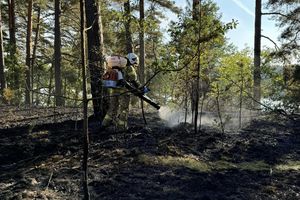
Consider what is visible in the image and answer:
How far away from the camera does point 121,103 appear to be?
9141 millimetres

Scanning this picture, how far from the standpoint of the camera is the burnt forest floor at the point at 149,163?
18.7 feet

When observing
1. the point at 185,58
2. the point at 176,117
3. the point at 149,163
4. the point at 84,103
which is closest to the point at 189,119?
the point at 176,117

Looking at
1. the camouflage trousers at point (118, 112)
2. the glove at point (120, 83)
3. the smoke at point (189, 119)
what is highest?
the glove at point (120, 83)

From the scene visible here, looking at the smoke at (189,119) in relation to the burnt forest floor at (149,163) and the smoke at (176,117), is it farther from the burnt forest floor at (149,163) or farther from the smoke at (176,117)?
the burnt forest floor at (149,163)

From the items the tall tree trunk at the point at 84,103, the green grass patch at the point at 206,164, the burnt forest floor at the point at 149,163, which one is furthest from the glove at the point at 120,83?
the tall tree trunk at the point at 84,103

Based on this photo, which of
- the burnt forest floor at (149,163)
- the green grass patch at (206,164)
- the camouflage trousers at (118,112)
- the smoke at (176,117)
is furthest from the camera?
the smoke at (176,117)

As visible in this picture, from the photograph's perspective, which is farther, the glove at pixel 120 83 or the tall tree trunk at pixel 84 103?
the glove at pixel 120 83

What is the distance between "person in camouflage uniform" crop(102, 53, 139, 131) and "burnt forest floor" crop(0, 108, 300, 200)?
25cm

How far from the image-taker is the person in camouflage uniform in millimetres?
8836

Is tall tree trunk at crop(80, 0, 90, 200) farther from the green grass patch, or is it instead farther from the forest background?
the green grass patch

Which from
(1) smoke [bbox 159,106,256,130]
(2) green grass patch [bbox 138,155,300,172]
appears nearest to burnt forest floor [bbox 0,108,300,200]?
(2) green grass patch [bbox 138,155,300,172]

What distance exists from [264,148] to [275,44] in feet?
45.7

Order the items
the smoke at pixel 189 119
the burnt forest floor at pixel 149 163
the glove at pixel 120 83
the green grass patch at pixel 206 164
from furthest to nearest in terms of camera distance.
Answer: the smoke at pixel 189 119
the glove at pixel 120 83
the green grass patch at pixel 206 164
the burnt forest floor at pixel 149 163

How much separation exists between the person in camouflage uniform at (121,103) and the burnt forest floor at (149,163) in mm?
254
